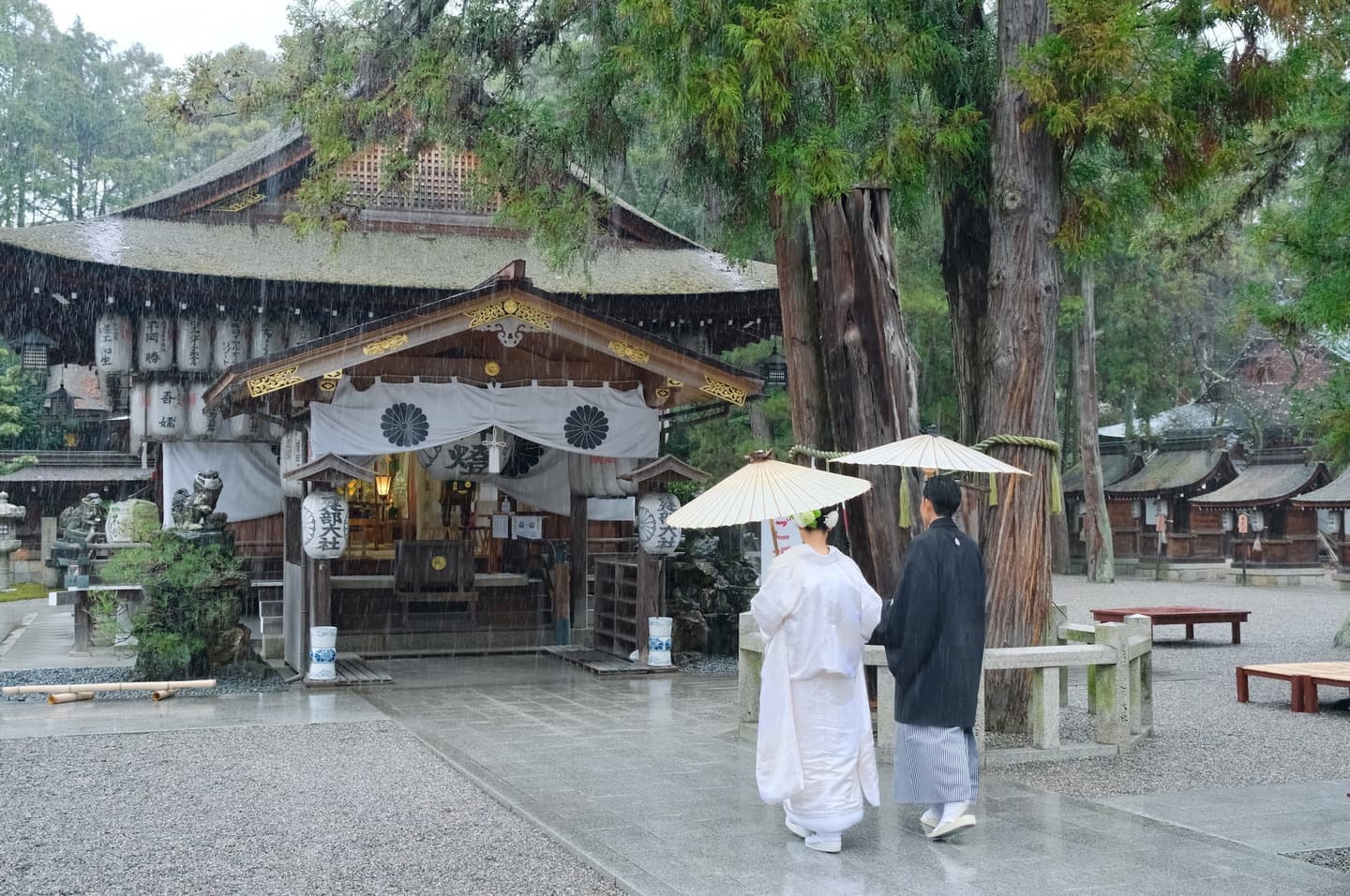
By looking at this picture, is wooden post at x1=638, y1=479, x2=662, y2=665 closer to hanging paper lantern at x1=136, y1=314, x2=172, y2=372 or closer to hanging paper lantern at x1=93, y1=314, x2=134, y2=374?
hanging paper lantern at x1=136, y1=314, x2=172, y2=372

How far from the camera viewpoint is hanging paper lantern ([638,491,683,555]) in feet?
40.5

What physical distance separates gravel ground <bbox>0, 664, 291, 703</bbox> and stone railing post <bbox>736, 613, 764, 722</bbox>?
16.8 ft

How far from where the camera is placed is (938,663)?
19.0 feet

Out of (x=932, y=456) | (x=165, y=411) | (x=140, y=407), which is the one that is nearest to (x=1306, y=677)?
(x=932, y=456)

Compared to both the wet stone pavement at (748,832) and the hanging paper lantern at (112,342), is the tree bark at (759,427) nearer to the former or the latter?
the hanging paper lantern at (112,342)

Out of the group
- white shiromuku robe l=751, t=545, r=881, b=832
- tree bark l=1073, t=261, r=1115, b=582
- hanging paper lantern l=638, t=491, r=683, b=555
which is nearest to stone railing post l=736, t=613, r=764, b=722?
white shiromuku robe l=751, t=545, r=881, b=832

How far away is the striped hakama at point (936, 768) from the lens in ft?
18.8

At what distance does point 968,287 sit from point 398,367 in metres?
5.81

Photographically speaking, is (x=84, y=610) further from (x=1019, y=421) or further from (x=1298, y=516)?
(x=1298, y=516)

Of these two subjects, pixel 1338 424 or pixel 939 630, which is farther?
pixel 1338 424

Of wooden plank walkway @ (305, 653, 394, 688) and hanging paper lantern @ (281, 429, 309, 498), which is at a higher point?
hanging paper lantern @ (281, 429, 309, 498)

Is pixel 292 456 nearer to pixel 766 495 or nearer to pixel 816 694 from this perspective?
pixel 766 495

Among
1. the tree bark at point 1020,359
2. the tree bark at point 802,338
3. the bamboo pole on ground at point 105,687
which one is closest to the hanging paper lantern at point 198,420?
the bamboo pole on ground at point 105,687

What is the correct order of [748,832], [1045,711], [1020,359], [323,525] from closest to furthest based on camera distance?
[748,832]
[1045,711]
[1020,359]
[323,525]
